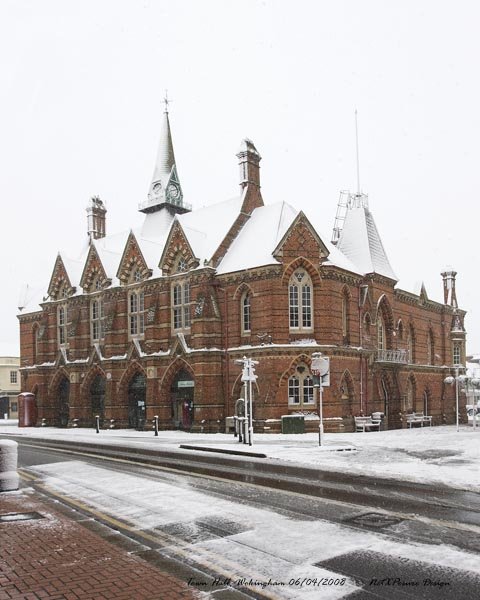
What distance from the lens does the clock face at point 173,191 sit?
147 feet

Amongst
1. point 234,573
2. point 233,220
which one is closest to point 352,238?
point 233,220

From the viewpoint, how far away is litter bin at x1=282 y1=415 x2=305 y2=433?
29.7 m

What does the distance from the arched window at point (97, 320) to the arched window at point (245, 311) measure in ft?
41.0

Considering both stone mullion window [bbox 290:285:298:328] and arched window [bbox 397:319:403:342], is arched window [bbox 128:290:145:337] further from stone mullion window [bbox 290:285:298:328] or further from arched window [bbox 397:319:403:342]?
arched window [bbox 397:319:403:342]

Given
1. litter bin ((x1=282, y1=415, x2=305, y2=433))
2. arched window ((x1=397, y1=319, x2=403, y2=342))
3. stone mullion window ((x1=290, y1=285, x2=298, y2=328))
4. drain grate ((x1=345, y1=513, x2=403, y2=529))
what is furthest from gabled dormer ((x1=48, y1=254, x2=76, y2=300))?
drain grate ((x1=345, y1=513, x2=403, y2=529))

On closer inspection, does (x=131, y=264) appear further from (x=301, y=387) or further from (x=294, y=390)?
(x=301, y=387)

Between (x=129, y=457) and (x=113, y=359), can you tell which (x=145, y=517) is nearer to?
(x=129, y=457)

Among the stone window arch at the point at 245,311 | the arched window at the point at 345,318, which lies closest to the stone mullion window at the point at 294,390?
the stone window arch at the point at 245,311

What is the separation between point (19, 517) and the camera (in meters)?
10.1

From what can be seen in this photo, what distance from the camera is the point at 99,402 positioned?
136 ft

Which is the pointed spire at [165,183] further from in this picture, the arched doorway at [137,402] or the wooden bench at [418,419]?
the wooden bench at [418,419]

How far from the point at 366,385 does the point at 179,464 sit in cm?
1868

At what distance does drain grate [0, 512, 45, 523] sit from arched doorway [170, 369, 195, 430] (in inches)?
942

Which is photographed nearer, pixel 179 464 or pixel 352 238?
pixel 179 464
